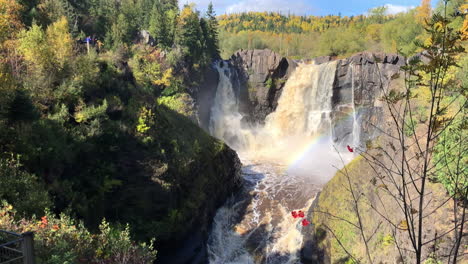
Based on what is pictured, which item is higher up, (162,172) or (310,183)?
(310,183)

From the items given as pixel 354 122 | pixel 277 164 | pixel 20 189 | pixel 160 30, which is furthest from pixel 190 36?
pixel 20 189

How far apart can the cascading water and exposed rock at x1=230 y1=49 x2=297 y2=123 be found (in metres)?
0.93

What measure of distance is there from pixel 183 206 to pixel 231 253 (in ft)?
11.6

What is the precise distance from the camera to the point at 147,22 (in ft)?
137

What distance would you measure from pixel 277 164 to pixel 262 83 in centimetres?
1224

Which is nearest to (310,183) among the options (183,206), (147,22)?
(183,206)

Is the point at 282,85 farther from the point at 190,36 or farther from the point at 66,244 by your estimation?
the point at 66,244

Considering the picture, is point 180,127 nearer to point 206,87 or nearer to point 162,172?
point 162,172

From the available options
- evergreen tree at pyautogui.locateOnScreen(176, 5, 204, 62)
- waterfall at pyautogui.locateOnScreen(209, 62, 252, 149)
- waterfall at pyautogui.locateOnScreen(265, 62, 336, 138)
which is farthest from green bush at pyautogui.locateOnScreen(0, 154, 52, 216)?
evergreen tree at pyautogui.locateOnScreen(176, 5, 204, 62)

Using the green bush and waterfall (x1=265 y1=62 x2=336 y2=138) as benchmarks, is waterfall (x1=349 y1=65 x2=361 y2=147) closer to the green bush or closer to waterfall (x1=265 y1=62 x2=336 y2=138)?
waterfall (x1=265 y1=62 x2=336 y2=138)

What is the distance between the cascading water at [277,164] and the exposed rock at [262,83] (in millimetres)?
933

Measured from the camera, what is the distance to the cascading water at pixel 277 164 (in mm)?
15898

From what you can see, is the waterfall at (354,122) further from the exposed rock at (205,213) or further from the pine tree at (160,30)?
the pine tree at (160,30)

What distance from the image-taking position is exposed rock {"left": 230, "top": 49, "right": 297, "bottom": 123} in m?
36.2
